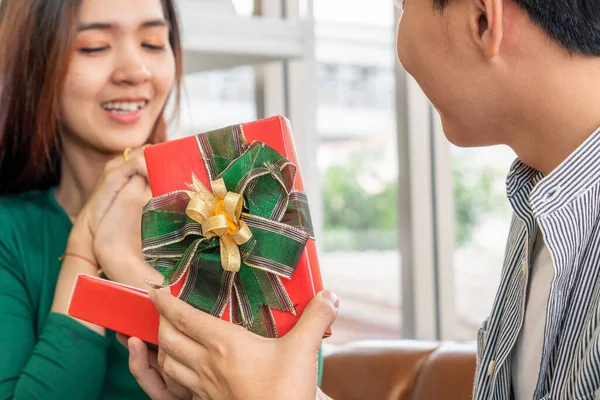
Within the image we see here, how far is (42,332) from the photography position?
1364mm

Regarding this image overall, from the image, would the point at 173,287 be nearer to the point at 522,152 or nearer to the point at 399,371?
the point at 522,152

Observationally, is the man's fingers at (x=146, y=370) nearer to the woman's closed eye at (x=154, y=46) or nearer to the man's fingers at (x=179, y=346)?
the man's fingers at (x=179, y=346)

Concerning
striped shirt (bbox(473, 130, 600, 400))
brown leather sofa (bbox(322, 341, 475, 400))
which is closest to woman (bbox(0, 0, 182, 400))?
brown leather sofa (bbox(322, 341, 475, 400))

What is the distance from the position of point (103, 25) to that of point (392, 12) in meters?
1.09

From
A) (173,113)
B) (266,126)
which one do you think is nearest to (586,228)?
(266,126)

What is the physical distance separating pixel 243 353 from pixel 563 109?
0.48 metres

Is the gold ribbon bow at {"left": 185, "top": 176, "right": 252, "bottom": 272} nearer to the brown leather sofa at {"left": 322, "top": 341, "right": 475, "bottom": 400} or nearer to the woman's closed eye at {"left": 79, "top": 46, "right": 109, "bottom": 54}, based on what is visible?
the woman's closed eye at {"left": 79, "top": 46, "right": 109, "bottom": 54}

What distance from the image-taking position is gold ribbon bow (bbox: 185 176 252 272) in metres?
0.95

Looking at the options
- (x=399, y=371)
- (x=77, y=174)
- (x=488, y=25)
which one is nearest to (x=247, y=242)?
(x=488, y=25)

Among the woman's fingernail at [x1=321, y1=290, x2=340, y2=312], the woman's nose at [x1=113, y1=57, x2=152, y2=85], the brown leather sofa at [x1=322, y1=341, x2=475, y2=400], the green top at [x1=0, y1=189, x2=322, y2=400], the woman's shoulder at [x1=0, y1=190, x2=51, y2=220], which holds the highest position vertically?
the woman's nose at [x1=113, y1=57, x2=152, y2=85]

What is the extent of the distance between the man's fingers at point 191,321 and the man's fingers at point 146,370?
12cm

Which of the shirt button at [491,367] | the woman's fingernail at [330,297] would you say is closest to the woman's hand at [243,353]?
the woman's fingernail at [330,297]

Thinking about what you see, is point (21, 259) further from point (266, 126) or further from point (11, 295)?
point (266, 126)

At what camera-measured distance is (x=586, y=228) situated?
0.92 metres
